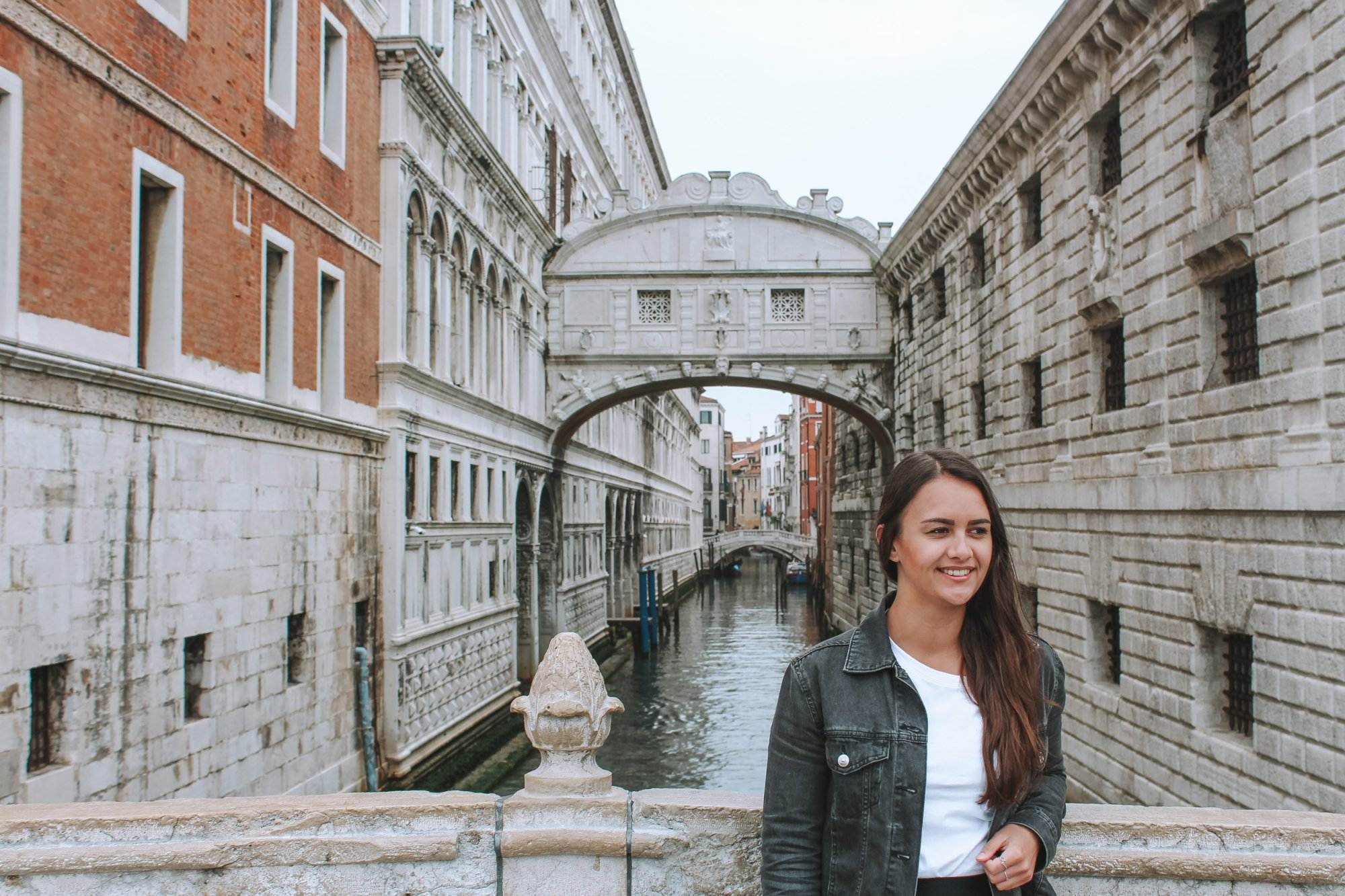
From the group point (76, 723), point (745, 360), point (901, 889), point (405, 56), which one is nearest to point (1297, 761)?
point (901, 889)

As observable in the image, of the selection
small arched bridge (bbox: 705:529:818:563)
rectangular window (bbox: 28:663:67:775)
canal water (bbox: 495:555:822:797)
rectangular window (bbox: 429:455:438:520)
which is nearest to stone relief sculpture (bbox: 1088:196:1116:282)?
canal water (bbox: 495:555:822:797)

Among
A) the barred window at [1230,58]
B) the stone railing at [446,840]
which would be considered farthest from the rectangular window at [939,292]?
the stone railing at [446,840]

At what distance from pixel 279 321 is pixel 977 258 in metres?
10.4

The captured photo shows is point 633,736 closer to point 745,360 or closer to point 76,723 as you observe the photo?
point 745,360

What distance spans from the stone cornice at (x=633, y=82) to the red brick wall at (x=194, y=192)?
14073 mm

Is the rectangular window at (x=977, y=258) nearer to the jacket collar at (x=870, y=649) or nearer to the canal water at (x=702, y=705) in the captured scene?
the canal water at (x=702, y=705)

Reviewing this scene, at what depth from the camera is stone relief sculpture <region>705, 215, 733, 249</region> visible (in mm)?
22719

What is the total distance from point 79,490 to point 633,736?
12.5m

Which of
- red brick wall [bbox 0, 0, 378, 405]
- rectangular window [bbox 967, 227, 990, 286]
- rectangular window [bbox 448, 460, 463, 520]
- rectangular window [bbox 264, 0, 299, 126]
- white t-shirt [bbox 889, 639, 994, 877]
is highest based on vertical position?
rectangular window [bbox 264, 0, 299, 126]

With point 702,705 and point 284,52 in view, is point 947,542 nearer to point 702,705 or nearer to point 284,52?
point 284,52

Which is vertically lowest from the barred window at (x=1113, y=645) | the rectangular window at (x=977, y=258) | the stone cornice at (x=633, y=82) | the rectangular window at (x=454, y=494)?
the barred window at (x=1113, y=645)

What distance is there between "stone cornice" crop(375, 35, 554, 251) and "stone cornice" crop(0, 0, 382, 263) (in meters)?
2.59

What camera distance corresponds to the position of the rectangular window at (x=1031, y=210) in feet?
48.0

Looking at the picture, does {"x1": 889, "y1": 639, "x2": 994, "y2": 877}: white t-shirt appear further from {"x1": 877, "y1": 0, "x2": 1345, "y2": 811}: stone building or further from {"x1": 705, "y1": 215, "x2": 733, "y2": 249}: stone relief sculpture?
{"x1": 705, "y1": 215, "x2": 733, "y2": 249}: stone relief sculpture
